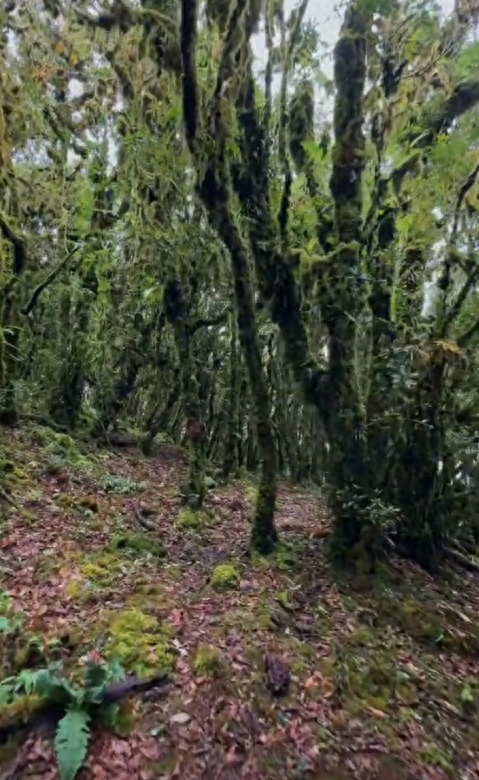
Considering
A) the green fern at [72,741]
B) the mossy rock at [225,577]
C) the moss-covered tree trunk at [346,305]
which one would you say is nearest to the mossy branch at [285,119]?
the moss-covered tree trunk at [346,305]

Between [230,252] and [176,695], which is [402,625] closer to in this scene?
[176,695]

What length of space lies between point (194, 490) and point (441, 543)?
3594 mm

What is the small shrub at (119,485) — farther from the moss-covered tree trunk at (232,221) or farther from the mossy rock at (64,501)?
the moss-covered tree trunk at (232,221)

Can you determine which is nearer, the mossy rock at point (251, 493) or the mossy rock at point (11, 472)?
the mossy rock at point (11, 472)

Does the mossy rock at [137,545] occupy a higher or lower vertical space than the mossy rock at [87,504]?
lower

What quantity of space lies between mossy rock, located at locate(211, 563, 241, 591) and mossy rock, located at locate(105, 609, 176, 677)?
39.3 inches

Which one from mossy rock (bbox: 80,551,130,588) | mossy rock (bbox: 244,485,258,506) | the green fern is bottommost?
the green fern

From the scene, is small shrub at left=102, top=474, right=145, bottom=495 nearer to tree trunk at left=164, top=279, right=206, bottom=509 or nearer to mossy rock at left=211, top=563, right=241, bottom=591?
tree trunk at left=164, top=279, right=206, bottom=509

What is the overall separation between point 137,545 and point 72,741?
9.89 ft

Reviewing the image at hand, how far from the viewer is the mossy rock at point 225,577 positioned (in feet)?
18.0

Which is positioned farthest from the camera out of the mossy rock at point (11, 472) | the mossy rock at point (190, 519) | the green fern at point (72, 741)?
the mossy rock at point (190, 519)

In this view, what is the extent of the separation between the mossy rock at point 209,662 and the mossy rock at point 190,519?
116 inches

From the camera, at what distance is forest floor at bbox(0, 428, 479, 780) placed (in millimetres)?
3568

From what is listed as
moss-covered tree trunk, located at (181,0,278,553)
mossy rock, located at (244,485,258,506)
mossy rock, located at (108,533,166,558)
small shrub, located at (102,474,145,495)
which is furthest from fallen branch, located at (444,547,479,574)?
small shrub, located at (102,474,145,495)
